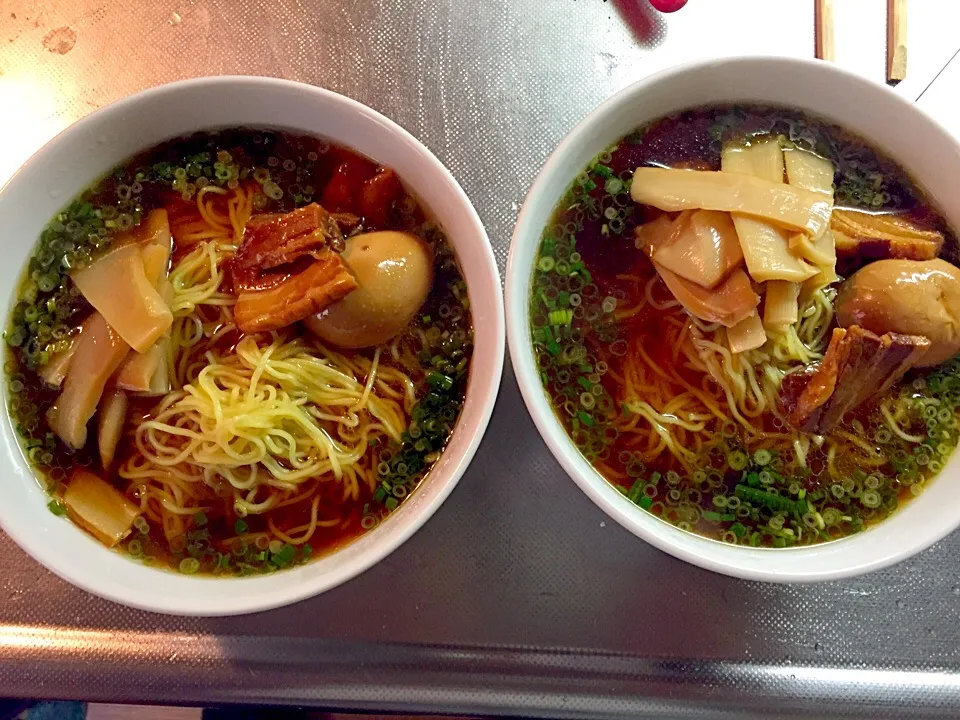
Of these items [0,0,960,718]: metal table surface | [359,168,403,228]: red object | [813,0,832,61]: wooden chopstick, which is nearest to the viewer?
[359,168,403,228]: red object

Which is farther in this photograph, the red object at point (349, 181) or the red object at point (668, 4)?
the red object at point (668, 4)

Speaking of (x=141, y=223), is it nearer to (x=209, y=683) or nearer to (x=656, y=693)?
(x=209, y=683)

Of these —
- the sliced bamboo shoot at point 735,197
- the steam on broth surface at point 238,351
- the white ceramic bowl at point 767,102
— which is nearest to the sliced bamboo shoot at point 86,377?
the steam on broth surface at point 238,351

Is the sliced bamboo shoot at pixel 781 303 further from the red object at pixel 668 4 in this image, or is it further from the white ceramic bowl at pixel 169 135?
the red object at pixel 668 4

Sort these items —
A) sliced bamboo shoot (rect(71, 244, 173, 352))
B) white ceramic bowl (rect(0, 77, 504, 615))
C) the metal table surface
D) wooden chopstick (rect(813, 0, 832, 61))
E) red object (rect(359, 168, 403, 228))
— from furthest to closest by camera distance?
1. wooden chopstick (rect(813, 0, 832, 61))
2. the metal table surface
3. red object (rect(359, 168, 403, 228))
4. sliced bamboo shoot (rect(71, 244, 173, 352))
5. white ceramic bowl (rect(0, 77, 504, 615))

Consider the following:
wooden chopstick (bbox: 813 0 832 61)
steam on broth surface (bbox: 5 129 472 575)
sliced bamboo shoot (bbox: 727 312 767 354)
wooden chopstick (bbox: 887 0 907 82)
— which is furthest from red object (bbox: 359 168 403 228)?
wooden chopstick (bbox: 887 0 907 82)

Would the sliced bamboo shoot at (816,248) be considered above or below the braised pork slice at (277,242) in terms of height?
below

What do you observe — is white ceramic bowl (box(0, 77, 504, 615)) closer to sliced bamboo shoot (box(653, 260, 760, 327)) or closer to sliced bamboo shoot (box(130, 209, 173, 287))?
sliced bamboo shoot (box(130, 209, 173, 287))

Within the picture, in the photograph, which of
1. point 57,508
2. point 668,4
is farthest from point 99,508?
point 668,4

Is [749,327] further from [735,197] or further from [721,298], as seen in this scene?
[735,197]
